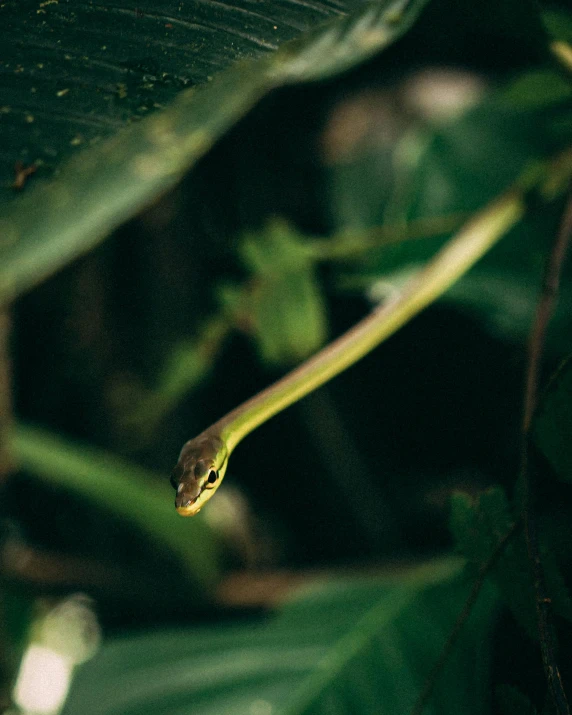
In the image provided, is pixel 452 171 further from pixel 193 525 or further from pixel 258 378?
pixel 193 525

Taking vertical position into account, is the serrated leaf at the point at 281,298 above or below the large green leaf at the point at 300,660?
above

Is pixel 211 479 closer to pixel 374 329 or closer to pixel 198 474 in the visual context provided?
pixel 198 474

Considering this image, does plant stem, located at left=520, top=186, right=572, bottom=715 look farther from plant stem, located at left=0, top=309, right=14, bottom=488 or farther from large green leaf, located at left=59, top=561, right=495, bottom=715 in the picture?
plant stem, located at left=0, top=309, right=14, bottom=488

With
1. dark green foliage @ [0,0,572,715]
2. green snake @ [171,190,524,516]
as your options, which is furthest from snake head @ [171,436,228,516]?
dark green foliage @ [0,0,572,715]

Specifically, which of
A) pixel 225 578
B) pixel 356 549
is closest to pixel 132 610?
pixel 225 578

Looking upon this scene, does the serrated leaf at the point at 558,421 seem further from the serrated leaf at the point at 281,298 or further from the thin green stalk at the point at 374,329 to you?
the serrated leaf at the point at 281,298

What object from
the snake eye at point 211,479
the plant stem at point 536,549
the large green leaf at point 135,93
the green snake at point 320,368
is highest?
the large green leaf at point 135,93

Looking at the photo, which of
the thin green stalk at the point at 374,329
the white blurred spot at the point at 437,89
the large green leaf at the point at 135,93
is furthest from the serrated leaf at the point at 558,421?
the white blurred spot at the point at 437,89
